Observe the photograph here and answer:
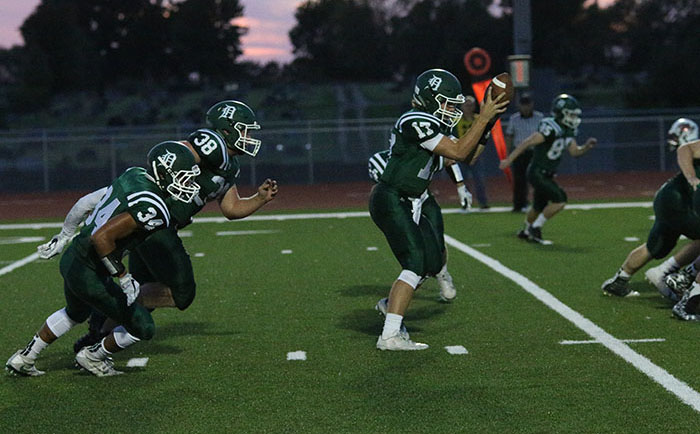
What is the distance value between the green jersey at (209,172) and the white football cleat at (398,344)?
1.43 m

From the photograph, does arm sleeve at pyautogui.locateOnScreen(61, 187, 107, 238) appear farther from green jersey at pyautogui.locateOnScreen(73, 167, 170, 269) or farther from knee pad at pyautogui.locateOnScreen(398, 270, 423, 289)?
knee pad at pyautogui.locateOnScreen(398, 270, 423, 289)

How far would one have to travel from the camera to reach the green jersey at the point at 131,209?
18.7 feet

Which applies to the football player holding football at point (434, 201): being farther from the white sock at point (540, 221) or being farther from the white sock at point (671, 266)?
the white sock at point (540, 221)

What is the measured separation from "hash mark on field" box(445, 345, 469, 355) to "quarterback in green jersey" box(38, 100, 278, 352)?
1533mm

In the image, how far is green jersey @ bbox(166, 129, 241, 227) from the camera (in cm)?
629

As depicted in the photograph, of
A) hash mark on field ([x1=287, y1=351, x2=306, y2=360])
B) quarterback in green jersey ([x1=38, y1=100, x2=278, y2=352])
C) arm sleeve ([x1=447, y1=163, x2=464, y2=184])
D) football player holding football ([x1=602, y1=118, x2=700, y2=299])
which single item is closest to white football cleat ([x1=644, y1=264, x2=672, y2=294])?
football player holding football ([x1=602, y1=118, x2=700, y2=299])

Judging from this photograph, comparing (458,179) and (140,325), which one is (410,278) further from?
(458,179)

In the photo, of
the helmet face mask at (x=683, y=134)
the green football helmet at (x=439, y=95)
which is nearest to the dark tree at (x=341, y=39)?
the helmet face mask at (x=683, y=134)

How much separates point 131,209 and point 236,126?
1044 mm

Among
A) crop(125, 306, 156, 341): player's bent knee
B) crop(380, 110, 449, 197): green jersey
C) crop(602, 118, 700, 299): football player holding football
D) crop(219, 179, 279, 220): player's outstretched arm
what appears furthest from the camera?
crop(602, 118, 700, 299): football player holding football

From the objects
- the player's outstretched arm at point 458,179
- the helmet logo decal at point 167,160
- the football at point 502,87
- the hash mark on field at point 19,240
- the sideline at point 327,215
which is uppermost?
the football at point 502,87

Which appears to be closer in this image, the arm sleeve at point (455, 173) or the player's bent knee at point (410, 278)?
the player's bent knee at point (410, 278)

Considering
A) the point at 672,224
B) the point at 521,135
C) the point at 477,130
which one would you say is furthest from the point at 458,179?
the point at 521,135

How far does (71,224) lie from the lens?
6621 mm
